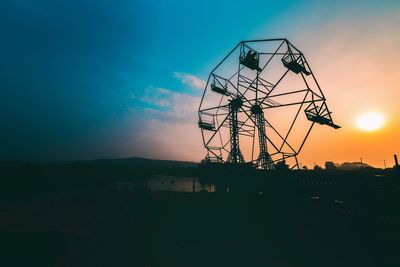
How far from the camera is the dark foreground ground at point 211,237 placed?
7.73 meters

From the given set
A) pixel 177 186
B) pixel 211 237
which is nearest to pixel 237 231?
pixel 211 237

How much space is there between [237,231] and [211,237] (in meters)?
1.60

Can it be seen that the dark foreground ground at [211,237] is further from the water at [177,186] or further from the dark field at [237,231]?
the water at [177,186]

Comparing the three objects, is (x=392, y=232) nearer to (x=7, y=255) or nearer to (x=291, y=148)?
(x=291, y=148)

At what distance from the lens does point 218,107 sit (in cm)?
2542

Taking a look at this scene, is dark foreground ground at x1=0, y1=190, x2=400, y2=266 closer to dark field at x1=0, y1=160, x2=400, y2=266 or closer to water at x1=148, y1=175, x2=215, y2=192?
dark field at x1=0, y1=160, x2=400, y2=266

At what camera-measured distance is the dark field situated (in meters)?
7.82

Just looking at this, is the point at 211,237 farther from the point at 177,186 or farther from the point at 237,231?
the point at 177,186

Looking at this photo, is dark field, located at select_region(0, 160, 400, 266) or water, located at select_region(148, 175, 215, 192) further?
water, located at select_region(148, 175, 215, 192)

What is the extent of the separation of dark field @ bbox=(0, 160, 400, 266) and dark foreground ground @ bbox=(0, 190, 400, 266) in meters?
0.04

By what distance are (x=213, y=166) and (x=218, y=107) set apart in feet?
24.5

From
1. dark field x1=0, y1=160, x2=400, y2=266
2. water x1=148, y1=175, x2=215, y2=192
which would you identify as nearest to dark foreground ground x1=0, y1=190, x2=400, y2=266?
dark field x1=0, y1=160, x2=400, y2=266

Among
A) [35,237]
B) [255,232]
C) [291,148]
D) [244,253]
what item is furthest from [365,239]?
[35,237]

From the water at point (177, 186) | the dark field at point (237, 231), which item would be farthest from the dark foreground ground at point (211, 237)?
the water at point (177, 186)
